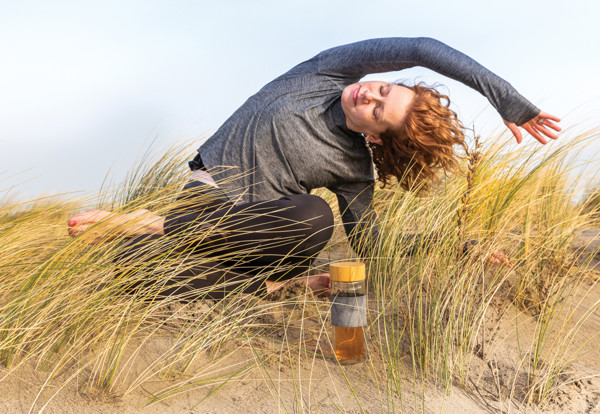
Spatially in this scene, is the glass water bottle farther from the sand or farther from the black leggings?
the black leggings

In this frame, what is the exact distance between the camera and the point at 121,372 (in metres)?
1.69

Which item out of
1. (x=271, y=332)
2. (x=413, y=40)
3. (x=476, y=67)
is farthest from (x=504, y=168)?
(x=271, y=332)

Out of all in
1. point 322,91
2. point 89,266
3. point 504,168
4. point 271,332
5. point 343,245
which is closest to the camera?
point 89,266

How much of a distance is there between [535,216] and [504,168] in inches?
20.5

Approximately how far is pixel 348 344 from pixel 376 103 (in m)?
1.08

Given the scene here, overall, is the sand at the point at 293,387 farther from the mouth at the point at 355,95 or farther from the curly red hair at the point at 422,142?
the mouth at the point at 355,95

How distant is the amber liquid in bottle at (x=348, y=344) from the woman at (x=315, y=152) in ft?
1.57

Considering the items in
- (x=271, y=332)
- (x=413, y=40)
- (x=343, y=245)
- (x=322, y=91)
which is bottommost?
(x=343, y=245)

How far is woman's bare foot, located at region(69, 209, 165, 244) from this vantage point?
6.73 feet

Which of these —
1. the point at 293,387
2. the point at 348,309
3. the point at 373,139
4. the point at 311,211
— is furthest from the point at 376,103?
the point at 293,387

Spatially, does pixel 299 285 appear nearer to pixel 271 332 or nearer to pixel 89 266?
pixel 271 332

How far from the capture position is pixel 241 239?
2252 millimetres

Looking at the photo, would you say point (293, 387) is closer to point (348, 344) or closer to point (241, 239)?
point (348, 344)

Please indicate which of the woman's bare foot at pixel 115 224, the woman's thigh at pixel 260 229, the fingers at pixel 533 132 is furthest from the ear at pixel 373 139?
the woman's bare foot at pixel 115 224
